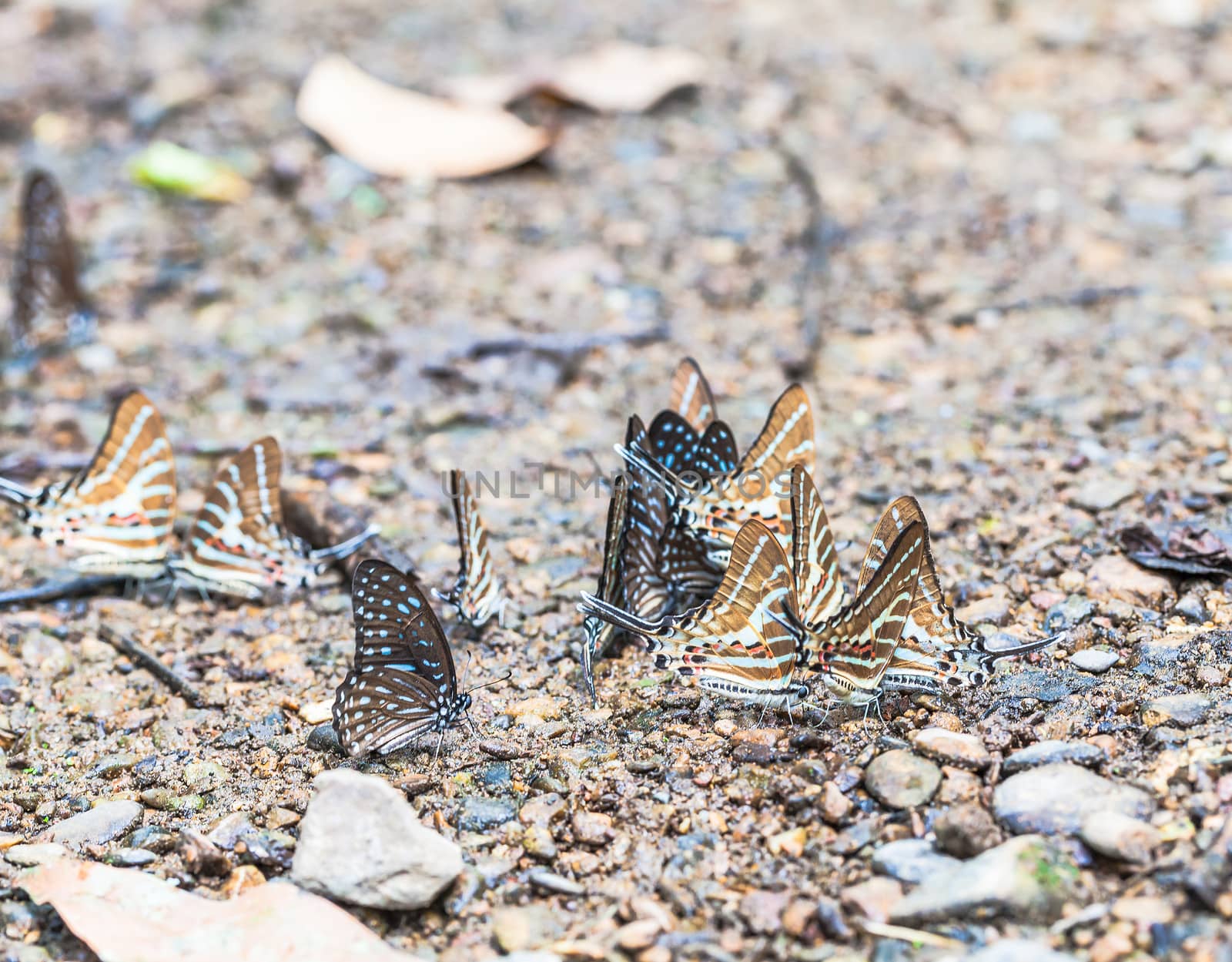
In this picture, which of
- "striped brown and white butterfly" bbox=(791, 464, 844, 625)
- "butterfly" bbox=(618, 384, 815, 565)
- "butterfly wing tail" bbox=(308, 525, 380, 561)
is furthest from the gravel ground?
"butterfly" bbox=(618, 384, 815, 565)

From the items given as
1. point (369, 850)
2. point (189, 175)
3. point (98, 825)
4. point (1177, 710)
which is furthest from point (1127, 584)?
point (189, 175)

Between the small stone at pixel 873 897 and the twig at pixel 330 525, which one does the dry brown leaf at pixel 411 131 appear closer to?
the twig at pixel 330 525

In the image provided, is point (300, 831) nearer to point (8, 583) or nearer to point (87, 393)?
point (8, 583)

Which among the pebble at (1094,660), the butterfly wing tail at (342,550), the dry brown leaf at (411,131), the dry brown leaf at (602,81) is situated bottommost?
the butterfly wing tail at (342,550)

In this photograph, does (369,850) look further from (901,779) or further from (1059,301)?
(1059,301)

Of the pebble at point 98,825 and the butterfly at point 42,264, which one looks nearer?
the pebble at point 98,825

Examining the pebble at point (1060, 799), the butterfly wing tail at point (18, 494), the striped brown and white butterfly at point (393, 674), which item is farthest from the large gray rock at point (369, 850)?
the butterfly wing tail at point (18, 494)
